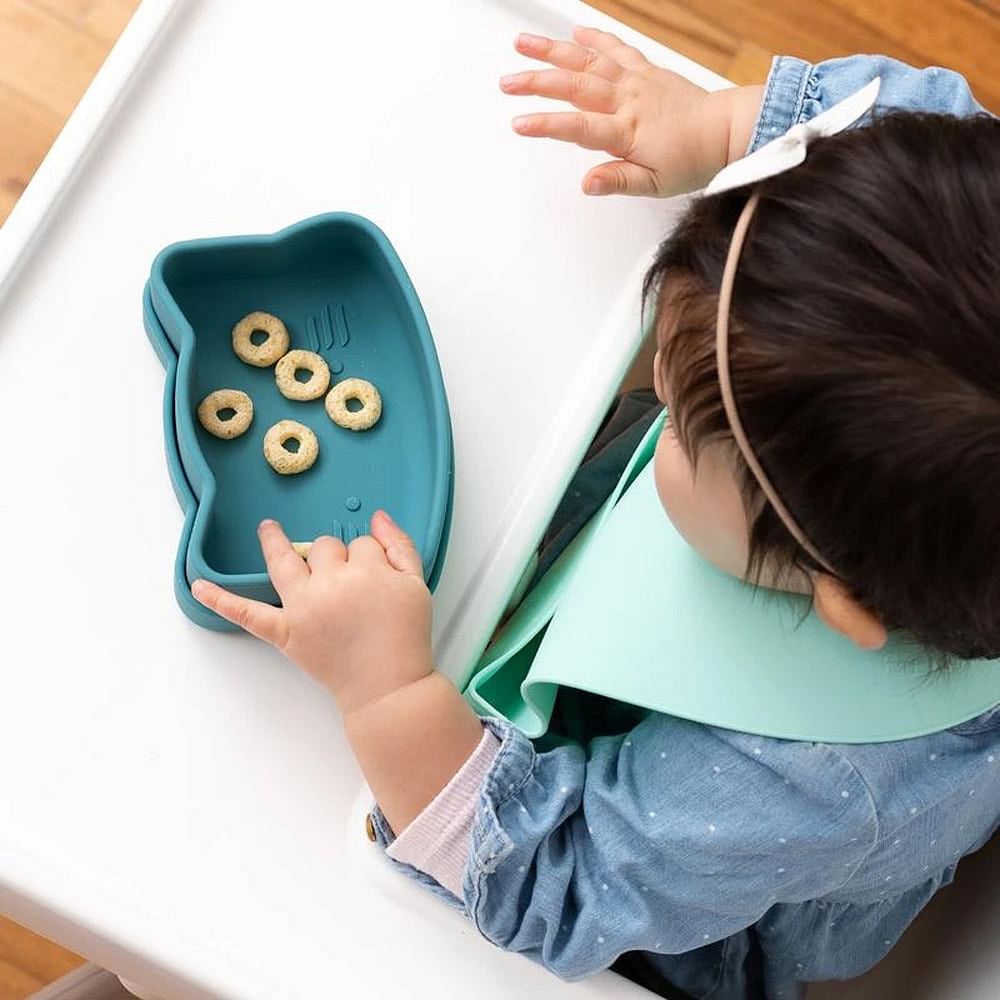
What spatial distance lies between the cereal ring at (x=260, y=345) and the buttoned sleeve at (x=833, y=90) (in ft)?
0.81

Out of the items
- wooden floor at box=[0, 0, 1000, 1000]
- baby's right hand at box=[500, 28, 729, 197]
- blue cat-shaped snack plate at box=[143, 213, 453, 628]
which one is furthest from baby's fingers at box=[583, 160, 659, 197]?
wooden floor at box=[0, 0, 1000, 1000]

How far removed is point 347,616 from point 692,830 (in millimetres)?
164

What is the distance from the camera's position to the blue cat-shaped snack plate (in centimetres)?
53

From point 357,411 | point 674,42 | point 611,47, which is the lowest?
point 357,411

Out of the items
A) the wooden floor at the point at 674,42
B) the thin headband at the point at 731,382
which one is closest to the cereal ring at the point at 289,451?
the thin headband at the point at 731,382

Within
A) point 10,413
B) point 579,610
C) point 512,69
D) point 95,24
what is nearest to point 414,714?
point 579,610

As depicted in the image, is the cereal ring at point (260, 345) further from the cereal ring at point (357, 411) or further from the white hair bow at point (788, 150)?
the white hair bow at point (788, 150)

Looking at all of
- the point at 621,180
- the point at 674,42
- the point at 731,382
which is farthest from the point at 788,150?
the point at 674,42

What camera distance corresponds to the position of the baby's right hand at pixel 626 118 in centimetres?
59

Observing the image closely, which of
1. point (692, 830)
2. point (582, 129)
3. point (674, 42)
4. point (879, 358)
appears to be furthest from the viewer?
point (674, 42)

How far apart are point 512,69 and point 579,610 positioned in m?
0.29

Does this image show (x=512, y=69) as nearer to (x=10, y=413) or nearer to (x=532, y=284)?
(x=532, y=284)

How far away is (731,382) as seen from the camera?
0.38 m

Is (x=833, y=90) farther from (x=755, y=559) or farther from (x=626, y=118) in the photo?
(x=755, y=559)
